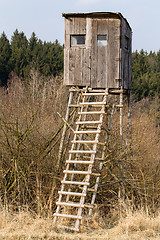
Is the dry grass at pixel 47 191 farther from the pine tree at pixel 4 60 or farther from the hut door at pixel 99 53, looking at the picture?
the pine tree at pixel 4 60

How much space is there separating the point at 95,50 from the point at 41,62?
84.0 feet

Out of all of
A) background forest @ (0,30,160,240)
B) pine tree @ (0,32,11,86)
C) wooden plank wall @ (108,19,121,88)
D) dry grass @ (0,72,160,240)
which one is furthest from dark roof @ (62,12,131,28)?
pine tree @ (0,32,11,86)

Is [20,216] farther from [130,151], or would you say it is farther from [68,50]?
[68,50]

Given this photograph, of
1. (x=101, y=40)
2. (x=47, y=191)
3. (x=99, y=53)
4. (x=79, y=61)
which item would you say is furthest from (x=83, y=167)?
(x=101, y=40)

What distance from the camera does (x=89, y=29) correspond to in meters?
11.3

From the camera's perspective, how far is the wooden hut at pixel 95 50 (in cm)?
1123

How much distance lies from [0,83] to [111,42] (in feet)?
79.8

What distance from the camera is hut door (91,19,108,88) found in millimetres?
11250

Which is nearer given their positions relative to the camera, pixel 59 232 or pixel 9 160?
pixel 59 232

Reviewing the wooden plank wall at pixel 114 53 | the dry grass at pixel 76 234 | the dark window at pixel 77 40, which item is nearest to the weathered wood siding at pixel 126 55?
the wooden plank wall at pixel 114 53

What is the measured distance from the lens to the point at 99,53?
11.3 meters

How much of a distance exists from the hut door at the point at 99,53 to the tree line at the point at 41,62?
21.7 m

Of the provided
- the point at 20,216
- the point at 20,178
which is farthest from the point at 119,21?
the point at 20,216

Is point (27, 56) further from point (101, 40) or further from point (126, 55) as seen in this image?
point (101, 40)
